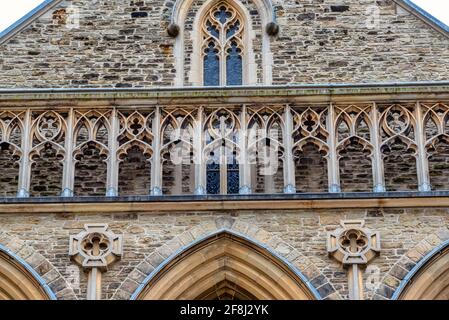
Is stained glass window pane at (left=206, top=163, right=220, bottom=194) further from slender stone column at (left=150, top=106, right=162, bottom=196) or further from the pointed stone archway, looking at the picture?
the pointed stone archway

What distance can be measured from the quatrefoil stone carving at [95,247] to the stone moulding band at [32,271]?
46 centimetres

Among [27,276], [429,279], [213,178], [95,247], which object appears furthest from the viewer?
[213,178]

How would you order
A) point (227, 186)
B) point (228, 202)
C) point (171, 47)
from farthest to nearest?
point (171, 47) → point (227, 186) → point (228, 202)

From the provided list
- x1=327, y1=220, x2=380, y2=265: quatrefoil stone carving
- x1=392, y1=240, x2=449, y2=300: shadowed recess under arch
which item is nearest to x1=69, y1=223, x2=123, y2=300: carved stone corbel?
x1=327, y1=220, x2=380, y2=265: quatrefoil stone carving

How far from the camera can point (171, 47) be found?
2172cm

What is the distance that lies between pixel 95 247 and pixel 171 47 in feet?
15.8

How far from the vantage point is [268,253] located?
17562mm

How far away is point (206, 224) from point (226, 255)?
1.39 feet

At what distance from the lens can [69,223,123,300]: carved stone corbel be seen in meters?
17.4

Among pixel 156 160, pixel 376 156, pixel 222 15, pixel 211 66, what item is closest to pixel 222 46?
pixel 211 66

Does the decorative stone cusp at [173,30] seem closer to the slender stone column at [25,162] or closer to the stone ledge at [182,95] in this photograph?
the stone ledge at [182,95]

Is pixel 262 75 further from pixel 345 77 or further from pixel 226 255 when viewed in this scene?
pixel 226 255

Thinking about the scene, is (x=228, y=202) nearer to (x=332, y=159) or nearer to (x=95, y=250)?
(x=332, y=159)
